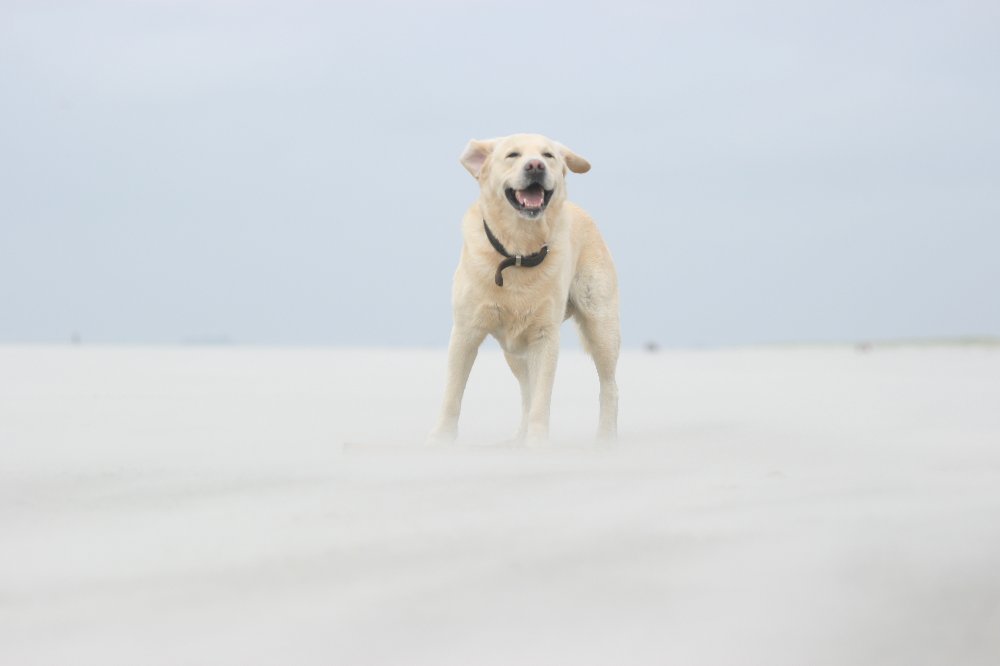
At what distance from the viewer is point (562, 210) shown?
16.3 ft

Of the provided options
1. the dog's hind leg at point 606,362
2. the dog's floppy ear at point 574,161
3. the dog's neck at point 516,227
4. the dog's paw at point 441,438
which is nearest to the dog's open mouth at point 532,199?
the dog's neck at point 516,227

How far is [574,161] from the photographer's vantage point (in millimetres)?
5055

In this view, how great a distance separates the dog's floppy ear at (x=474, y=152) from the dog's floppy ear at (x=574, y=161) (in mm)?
355

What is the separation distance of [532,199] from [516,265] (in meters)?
0.36

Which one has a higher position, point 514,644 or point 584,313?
point 584,313

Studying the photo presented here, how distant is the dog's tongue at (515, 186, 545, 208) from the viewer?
456 cm

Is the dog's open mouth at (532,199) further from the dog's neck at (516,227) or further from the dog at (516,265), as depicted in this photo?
the dog's neck at (516,227)

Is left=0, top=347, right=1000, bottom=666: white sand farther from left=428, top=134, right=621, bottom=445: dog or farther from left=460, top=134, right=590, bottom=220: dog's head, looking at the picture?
left=460, top=134, right=590, bottom=220: dog's head

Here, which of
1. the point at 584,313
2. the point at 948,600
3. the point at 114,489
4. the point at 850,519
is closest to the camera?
the point at 948,600

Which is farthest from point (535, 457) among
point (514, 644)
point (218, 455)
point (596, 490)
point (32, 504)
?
point (514, 644)

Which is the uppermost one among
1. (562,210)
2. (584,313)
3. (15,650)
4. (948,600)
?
(562,210)

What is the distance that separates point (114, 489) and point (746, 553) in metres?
2.13

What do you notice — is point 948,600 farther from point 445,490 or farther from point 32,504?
point 32,504

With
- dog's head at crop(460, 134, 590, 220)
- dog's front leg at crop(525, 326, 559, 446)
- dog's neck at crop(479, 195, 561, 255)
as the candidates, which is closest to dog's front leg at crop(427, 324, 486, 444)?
dog's front leg at crop(525, 326, 559, 446)
